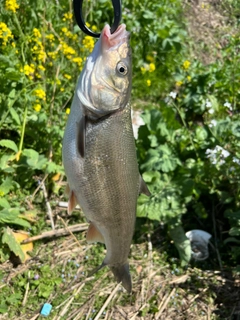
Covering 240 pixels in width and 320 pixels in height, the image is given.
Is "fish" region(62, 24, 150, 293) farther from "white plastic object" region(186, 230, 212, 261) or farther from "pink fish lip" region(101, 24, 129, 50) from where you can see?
"white plastic object" region(186, 230, 212, 261)

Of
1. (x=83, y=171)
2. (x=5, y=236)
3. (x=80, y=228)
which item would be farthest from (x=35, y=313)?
(x=83, y=171)

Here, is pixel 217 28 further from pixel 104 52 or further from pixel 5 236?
pixel 104 52

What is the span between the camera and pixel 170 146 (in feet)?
13.8

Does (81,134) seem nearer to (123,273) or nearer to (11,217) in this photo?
(123,273)

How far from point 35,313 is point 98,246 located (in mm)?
800

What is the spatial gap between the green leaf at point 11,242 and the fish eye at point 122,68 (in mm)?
2043

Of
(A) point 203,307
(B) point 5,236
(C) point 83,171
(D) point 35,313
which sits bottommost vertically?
(A) point 203,307

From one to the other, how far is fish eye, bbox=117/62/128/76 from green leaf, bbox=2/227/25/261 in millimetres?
2043

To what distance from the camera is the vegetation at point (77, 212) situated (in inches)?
136

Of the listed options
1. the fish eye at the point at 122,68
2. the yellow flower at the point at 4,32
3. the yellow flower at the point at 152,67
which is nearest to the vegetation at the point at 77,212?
the yellow flower at the point at 4,32

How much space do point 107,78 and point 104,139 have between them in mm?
247

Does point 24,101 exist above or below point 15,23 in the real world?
below

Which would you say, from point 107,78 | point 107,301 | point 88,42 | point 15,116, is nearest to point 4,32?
point 15,116

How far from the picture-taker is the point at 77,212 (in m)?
4.10
